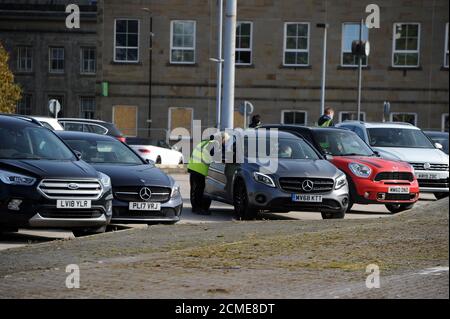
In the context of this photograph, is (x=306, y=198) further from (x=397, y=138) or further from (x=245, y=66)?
(x=245, y=66)

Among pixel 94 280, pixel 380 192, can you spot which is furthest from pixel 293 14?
pixel 94 280

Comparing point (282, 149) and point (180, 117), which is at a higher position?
point (282, 149)

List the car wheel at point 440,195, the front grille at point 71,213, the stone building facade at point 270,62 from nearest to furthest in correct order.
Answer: the front grille at point 71,213, the car wheel at point 440,195, the stone building facade at point 270,62

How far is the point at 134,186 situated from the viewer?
1742cm

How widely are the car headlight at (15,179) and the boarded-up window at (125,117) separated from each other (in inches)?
1773

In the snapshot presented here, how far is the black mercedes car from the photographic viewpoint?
17344mm

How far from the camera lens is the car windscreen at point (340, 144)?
75.4 feet

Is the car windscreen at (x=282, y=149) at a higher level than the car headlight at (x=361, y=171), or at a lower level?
higher

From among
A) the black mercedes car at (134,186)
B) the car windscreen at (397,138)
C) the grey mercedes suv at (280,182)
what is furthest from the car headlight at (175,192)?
the car windscreen at (397,138)

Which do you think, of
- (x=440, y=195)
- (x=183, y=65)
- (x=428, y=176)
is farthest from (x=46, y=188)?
(x=183, y=65)

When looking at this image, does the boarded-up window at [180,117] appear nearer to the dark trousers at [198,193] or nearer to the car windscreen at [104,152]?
the dark trousers at [198,193]

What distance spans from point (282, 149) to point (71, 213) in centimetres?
616

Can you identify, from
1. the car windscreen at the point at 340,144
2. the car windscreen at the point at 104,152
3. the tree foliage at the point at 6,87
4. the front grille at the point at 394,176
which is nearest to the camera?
the car windscreen at the point at 104,152

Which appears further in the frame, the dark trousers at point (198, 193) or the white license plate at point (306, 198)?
the dark trousers at point (198, 193)
